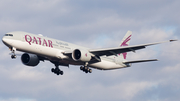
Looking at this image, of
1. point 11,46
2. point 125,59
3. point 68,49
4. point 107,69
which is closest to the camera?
point 11,46

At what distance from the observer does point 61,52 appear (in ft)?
172

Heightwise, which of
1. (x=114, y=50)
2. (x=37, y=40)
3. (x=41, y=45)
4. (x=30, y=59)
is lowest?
(x=114, y=50)

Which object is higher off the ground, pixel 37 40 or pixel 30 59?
pixel 37 40

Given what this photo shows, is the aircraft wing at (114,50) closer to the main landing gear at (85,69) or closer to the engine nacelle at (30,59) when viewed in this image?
the main landing gear at (85,69)

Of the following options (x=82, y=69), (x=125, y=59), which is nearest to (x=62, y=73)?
(x=82, y=69)

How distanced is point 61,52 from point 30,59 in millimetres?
5860

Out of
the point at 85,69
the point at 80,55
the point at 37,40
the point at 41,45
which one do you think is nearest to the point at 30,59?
the point at 41,45

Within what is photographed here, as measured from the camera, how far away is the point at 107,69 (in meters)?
58.5

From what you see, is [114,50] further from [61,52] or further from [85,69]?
[61,52]

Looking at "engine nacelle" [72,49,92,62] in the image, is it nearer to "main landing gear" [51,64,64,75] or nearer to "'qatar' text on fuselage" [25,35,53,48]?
"'qatar' text on fuselage" [25,35,53,48]

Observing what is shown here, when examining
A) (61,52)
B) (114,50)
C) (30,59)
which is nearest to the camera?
(61,52)

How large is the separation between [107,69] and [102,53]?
15.4 ft

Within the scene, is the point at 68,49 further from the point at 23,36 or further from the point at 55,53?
the point at 23,36

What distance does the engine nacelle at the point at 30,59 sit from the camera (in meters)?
55.7
